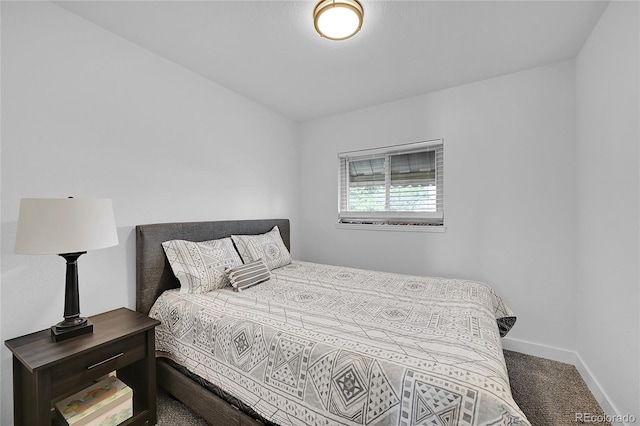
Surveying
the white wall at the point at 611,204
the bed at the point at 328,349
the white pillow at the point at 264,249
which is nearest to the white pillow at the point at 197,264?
the bed at the point at 328,349

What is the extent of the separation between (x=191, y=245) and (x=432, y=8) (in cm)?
234

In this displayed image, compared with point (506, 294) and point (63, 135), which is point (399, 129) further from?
point (63, 135)

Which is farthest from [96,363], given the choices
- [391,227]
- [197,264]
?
[391,227]

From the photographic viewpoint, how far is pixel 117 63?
1943 mm

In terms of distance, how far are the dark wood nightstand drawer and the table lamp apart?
184 mm

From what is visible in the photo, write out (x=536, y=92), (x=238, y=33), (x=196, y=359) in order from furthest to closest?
(x=536, y=92)
(x=238, y=33)
(x=196, y=359)

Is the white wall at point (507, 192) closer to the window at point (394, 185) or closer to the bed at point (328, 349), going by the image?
the window at point (394, 185)

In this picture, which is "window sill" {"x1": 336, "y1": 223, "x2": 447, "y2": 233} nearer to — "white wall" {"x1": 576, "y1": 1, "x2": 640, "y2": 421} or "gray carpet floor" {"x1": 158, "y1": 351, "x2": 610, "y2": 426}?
"white wall" {"x1": 576, "y1": 1, "x2": 640, "y2": 421}

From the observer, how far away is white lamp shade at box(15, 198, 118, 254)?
4.19 ft

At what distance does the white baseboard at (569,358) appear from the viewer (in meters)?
1.72

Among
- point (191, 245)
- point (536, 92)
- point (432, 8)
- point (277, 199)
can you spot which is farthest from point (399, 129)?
point (191, 245)

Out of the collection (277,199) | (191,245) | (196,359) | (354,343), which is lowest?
(196,359)

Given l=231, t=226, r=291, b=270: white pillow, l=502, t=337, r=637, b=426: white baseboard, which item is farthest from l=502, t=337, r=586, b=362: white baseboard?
l=231, t=226, r=291, b=270: white pillow

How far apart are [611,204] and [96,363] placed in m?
3.12
